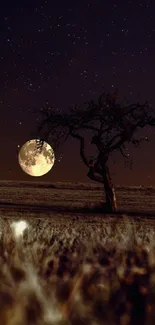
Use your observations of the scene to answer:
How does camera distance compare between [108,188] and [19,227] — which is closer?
[19,227]

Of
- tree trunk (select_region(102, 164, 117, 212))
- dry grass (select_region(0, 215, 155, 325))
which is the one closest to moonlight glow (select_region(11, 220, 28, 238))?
dry grass (select_region(0, 215, 155, 325))

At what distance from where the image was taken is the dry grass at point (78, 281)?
155 cm

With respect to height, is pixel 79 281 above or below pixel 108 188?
below

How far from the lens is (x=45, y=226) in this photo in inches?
87.6

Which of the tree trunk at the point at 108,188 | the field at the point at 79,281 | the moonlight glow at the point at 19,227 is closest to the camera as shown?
the field at the point at 79,281

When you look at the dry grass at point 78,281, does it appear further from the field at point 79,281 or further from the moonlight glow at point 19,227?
the moonlight glow at point 19,227

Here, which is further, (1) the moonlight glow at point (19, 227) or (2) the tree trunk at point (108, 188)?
(2) the tree trunk at point (108, 188)

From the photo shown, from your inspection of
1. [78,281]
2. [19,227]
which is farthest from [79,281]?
[19,227]

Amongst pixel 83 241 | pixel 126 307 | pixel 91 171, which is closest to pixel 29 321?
pixel 126 307

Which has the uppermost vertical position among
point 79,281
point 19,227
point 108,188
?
point 108,188

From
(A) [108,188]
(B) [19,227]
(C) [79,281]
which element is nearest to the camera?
(C) [79,281]

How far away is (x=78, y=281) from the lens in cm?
161

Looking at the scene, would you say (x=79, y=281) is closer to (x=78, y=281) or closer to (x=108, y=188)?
(x=78, y=281)

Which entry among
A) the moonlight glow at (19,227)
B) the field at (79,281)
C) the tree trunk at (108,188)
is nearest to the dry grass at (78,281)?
the field at (79,281)
